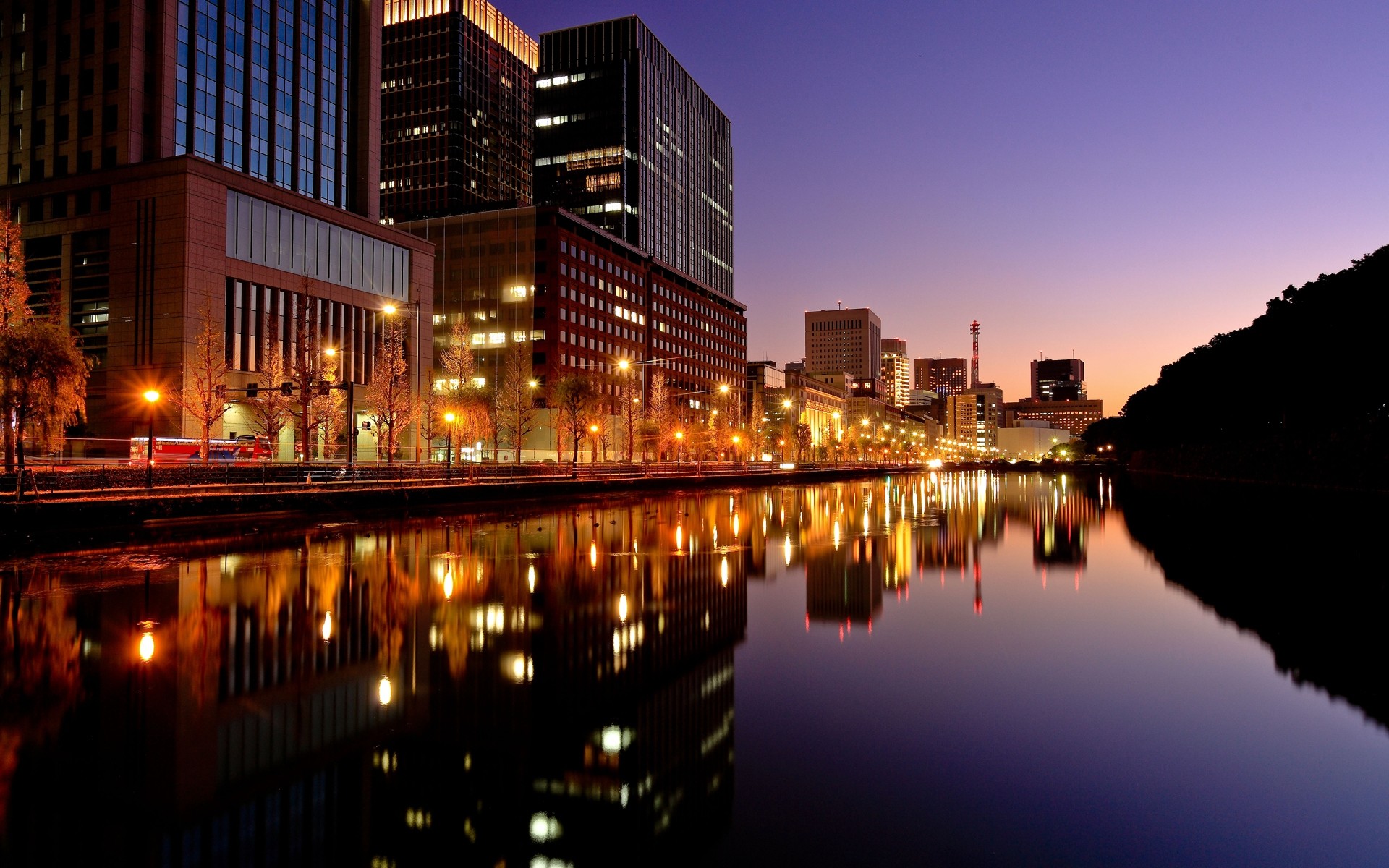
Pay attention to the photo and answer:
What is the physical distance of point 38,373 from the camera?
100 ft

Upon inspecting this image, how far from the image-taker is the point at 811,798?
20.9 ft

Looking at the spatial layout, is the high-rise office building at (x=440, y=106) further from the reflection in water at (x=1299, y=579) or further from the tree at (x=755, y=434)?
the reflection in water at (x=1299, y=579)

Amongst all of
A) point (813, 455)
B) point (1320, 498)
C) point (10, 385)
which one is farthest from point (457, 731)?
point (813, 455)

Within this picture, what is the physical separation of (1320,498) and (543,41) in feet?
542

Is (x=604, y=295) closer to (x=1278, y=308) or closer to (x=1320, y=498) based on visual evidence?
(x=1278, y=308)

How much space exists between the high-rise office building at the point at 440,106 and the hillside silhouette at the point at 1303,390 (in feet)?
397

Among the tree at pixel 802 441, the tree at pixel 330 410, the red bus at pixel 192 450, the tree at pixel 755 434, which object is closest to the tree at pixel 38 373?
the red bus at pixel 192 450

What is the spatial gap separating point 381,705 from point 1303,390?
76.3 m

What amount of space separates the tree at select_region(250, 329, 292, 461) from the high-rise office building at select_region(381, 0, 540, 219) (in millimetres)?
98301

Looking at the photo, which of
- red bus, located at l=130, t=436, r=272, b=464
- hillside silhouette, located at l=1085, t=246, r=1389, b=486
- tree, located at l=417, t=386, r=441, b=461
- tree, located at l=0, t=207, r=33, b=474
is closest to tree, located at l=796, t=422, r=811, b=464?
hillside silhouette, located at l=1085, t=246, r=1389, b=486

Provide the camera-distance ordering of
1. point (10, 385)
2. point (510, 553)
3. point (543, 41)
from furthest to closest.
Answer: point (543, 41)
point (10, 385)
point (510, 553)

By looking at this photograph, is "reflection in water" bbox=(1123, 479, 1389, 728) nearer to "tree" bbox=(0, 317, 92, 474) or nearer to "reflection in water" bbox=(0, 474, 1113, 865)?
"reflection in water" bbox=(0, 474, 1113, 865)

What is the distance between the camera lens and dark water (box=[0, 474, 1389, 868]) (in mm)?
5676

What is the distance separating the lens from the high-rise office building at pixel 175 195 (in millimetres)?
64000
